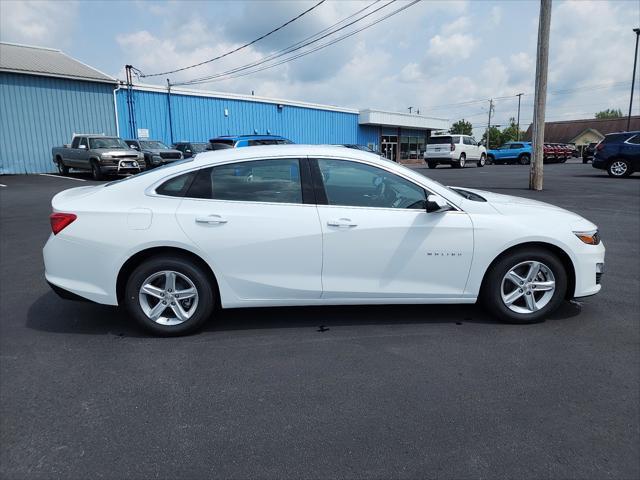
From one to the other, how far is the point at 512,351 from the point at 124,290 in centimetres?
307

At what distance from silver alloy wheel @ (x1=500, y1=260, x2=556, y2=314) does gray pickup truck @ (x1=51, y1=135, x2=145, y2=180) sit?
17.2 meters

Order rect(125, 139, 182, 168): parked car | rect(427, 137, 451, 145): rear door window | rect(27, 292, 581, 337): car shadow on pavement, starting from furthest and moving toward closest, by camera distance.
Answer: rect(427, 137, 451, 145): rear door window → rect(125, 139, 182, 168): parked car → rect(27, 292, 581, 337): car shadow on pavement

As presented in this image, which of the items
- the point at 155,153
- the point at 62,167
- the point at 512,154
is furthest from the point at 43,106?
the point at 512,154

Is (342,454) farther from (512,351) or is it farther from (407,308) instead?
(407,308)

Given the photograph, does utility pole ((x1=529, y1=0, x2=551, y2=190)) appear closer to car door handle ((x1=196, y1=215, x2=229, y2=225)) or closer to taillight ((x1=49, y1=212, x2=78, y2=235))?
car door handle ((x1=196, y1=215, x2=229, y2=225))

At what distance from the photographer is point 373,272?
380 cm

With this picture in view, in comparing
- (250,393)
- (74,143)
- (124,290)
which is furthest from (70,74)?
(250,393)

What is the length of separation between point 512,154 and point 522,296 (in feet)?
111

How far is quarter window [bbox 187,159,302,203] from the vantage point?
3781 mm

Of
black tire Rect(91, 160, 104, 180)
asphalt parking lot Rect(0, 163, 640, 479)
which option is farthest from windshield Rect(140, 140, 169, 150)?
asphalt parking lot Rect(0, 163, 640, 479)

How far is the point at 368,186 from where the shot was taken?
3.89 m

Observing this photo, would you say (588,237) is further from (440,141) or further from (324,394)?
(440,141)

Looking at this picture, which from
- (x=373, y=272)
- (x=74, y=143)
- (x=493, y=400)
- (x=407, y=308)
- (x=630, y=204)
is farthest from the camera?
(x=74, y=143)

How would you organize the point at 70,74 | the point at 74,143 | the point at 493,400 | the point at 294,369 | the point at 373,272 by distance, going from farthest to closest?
the point at 70,74
the point at 74,143
the point at 373,272
the point at 294,369
the point at 493,400
